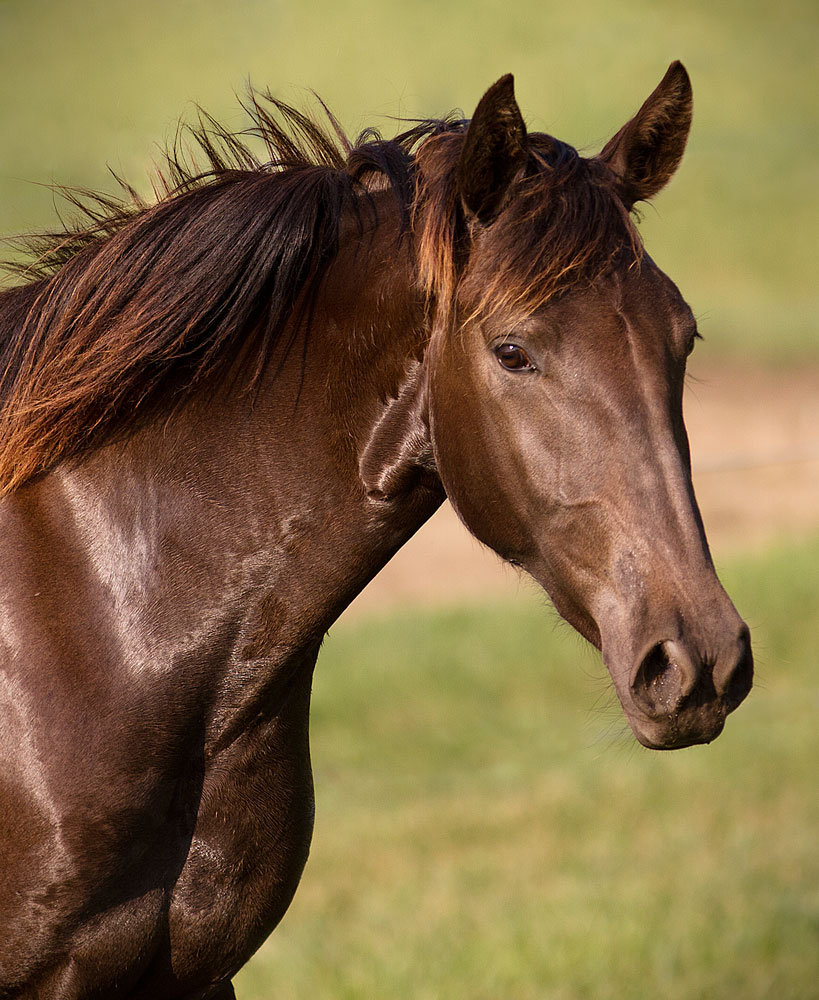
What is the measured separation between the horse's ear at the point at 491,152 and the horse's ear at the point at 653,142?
0.27 meters

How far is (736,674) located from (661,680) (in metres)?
0.12

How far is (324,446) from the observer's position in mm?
2357

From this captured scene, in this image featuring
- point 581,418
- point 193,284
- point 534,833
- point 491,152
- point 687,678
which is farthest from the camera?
point 534,833

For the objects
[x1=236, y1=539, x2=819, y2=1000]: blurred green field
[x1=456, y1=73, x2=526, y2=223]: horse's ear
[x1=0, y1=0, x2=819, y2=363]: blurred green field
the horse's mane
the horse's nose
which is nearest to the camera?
the horse's nose

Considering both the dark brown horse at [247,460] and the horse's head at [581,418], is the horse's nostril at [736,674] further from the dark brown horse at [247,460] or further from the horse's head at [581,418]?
the dark brown horse at [247,460]

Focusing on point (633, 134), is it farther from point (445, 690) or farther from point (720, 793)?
point (445, 690)

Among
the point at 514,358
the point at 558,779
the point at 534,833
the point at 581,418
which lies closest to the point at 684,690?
the point at 581,418

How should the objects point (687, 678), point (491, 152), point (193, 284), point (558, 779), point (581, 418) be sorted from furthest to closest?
point (558, 779) < point (193, 284) < point (491, 152) < point (581, 418) < point (687, 678)

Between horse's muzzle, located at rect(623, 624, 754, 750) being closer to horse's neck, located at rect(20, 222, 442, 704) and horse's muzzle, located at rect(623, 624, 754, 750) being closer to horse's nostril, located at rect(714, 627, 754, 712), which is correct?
horse's nostril, located at rect(714, 627, 754, 712)

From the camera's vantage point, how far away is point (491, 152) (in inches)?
84.9

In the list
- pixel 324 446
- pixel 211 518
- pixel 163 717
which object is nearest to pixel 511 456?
pixel 324 446

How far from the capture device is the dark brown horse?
6.98ft

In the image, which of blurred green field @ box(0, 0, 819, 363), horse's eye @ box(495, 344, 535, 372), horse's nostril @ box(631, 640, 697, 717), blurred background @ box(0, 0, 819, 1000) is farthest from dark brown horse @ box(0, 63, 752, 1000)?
blurred green field @ box(0, 0, 819, 363)

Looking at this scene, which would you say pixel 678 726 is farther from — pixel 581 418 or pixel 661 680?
pixel 581 418
